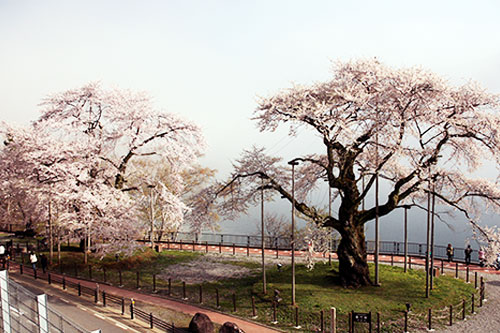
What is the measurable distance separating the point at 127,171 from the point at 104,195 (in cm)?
840

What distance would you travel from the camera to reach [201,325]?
704 inches

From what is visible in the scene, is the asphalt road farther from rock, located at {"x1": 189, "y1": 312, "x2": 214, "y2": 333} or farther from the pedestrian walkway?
the pedestrian walkway

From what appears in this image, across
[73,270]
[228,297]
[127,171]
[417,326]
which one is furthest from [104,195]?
[417,326]

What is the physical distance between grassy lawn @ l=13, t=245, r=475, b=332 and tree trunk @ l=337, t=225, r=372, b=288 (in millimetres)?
635

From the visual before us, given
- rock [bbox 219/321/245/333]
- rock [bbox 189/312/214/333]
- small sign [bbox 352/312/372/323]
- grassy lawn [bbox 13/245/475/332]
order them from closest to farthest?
small sign [bbox 352/312/372/323]
rock [bbox 219/321/245/333]
rock [bbox 189/312/214/333]
grassy lawn [bbox 13/245/475/332]

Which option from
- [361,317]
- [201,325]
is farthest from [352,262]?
[201,325]

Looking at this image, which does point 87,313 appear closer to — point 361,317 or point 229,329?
point 229,329

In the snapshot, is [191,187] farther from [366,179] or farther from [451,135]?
[451,135]

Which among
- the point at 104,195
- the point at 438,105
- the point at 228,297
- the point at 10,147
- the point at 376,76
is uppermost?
the point at 376,76

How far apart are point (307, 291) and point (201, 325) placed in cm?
724

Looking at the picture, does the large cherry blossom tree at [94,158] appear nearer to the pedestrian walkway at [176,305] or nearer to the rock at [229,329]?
the pedestrian walkway at [176,305]

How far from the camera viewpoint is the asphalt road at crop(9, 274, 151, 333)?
18.2m

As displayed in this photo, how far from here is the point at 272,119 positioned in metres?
24.4

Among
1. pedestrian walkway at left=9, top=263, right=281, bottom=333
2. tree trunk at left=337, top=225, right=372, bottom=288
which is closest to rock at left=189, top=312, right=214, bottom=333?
pedestrian walkway at left=9, top=263, right=281, bottom=333
